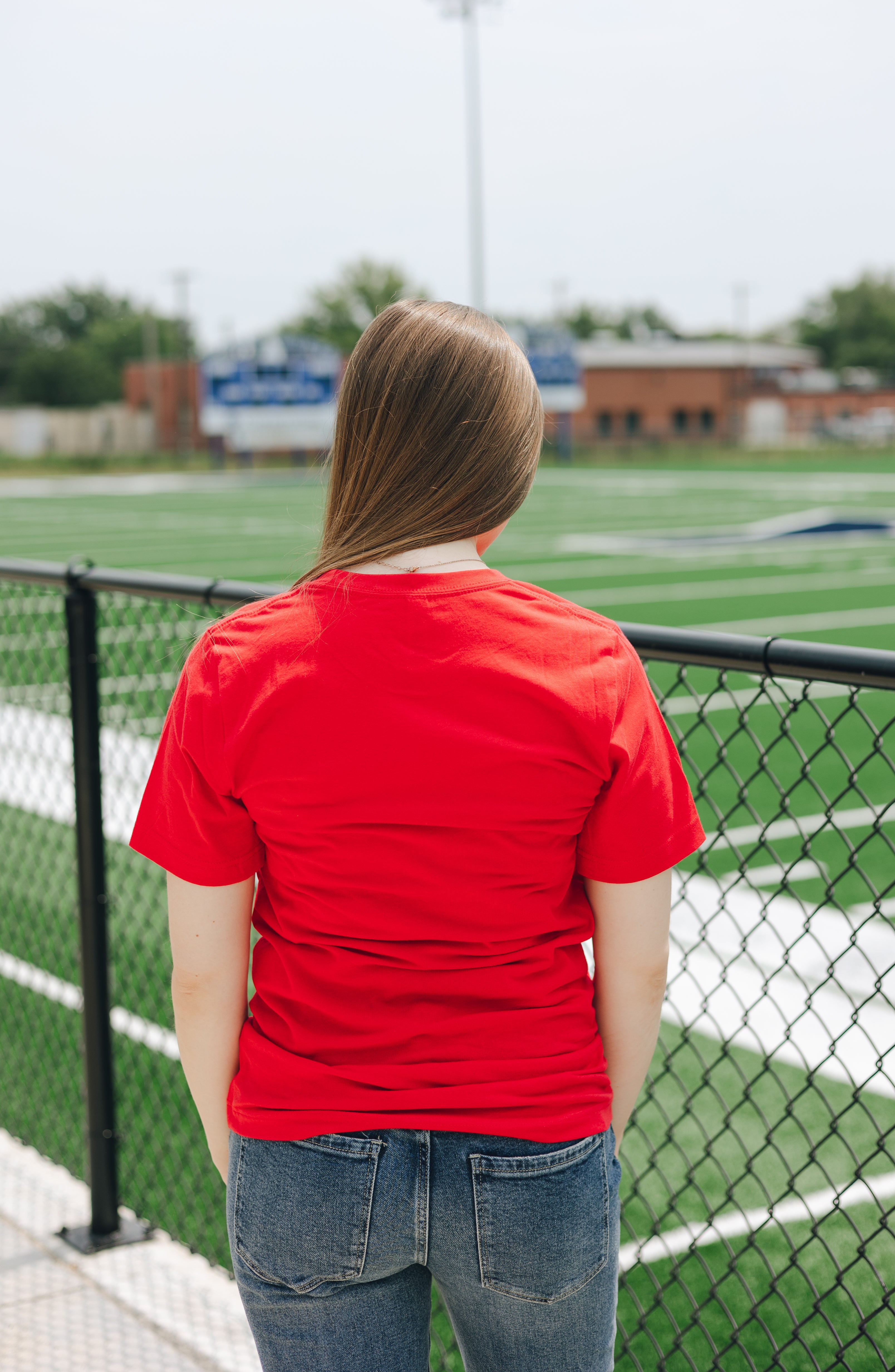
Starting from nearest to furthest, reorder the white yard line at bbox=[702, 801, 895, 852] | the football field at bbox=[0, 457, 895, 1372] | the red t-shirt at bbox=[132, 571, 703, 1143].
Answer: the red t-shirt at bbox=[132, 571, 703, 1143] → the football field at bbox=[0, 457, 895, 1372] → the white yard line at bbox=[702, 801, 895, 852]

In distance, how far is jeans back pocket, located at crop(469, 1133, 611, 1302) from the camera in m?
1.39

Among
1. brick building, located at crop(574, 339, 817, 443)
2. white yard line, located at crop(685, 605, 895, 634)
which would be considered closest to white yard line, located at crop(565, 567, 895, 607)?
white yard line, located at crop(685, 605, 895, 634)

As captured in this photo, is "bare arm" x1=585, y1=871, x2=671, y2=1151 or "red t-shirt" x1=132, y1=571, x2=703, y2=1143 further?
"bare arm" x1=585, y1=871, x2=671, y2=1151

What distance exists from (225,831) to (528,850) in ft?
1.06

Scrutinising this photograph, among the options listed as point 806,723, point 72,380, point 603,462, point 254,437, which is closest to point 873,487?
point 603,462

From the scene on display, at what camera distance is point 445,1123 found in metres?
1.39

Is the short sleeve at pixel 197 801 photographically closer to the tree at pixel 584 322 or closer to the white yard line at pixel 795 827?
the white yard line at pixel 795 827

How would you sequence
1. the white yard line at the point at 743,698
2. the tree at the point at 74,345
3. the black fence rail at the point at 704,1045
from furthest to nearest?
the tree at the point at 74,345
the white yard line at the point at 743,698
the black fence rail at the point at 704,1045

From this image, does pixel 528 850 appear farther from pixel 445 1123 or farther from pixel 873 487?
pixel 873 487

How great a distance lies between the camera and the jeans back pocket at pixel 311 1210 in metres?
1.41

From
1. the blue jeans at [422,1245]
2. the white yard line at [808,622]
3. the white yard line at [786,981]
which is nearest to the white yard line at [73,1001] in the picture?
the white yard line at [786,981]

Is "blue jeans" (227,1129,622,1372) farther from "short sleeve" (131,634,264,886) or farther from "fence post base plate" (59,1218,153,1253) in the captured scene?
"fence post base plate" (59,1218,153,1253)

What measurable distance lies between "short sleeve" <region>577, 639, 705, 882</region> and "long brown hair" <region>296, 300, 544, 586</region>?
22 cm

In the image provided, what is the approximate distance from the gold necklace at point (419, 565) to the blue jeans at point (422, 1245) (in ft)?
1.86
